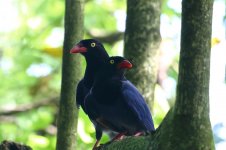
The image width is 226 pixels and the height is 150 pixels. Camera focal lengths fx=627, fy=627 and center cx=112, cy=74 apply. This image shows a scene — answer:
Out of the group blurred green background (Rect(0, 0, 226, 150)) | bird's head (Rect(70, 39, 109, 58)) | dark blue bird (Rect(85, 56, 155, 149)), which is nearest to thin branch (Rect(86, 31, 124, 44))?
blurred green background (Rect(0, 0, 226, 150))

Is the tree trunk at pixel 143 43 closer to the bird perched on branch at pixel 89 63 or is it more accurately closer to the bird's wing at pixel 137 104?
the bird's wing at pixel 137 104

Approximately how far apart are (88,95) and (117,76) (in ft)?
1.17

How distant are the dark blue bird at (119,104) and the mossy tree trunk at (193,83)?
1.89 metres

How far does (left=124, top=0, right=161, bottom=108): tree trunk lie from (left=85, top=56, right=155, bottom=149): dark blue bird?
167mm

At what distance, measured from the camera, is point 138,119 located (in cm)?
610

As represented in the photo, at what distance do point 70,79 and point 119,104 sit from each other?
0.55 m

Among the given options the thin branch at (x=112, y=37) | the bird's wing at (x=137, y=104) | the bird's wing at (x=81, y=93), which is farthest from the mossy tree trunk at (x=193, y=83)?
the thin branch at (x=112, y=37)

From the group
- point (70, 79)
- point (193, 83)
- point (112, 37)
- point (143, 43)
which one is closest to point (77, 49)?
point (70, 79)

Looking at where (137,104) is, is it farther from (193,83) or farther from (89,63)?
(193,83)

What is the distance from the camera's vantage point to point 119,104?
6262mm

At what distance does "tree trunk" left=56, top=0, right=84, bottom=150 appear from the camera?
6.01 metres

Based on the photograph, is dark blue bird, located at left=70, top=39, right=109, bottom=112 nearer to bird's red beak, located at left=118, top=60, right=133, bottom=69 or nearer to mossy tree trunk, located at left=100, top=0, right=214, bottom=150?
bird's red beak, located at left=118, top=60, right=133, bottom=69

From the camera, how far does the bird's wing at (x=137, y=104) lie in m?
6.09

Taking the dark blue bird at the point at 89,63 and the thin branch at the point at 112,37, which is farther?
the thin branch at the point at 112,37
